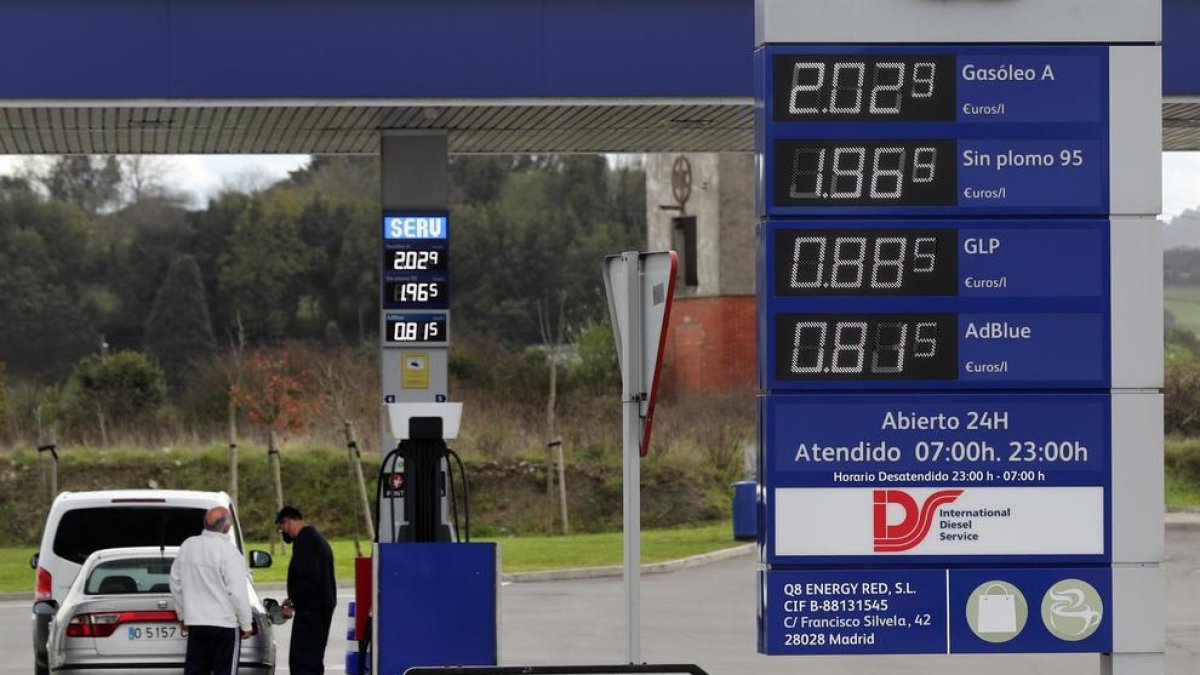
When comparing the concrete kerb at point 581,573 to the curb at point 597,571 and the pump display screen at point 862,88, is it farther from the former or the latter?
the pump display screen at point 862,88

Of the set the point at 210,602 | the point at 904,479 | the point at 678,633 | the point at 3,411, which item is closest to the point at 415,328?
the point at 678,633

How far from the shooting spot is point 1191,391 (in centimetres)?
5009

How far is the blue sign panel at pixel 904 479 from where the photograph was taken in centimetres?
1070

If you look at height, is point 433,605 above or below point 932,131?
below

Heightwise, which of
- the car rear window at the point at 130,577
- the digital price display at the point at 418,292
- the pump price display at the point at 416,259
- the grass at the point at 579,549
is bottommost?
the grass at the point at 579,549

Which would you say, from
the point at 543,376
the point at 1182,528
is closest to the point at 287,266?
the point at 543,376

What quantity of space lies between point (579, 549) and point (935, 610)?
24.4 m

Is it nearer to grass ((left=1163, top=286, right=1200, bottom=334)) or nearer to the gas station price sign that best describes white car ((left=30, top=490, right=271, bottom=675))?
the gas station price sign

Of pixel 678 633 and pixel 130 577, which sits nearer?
pixel 130 577

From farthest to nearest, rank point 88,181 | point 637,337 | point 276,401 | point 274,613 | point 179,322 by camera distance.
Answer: point 88,181
point 179,322
point 276,401
point 274,613
point 637,337

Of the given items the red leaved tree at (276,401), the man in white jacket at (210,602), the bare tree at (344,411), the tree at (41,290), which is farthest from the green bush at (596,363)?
the man in white jacket at (210,602)

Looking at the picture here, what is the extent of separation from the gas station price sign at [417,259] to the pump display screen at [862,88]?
1135cm

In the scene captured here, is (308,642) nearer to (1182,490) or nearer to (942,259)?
(942,259)

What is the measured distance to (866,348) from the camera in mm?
10805
